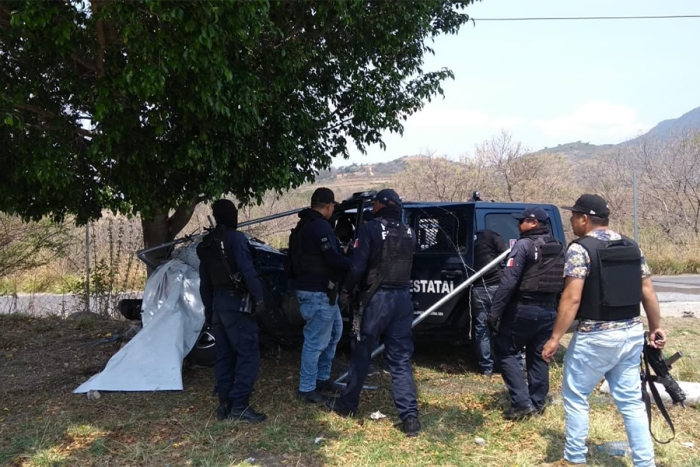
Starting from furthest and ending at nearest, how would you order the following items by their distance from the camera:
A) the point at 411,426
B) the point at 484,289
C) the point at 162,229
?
1. the point at 162,229
2. the point at 484,289
3. the point at 411,426

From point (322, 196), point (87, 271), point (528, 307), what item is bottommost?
point (528, 307)

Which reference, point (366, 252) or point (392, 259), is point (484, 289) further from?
point (366, 252)

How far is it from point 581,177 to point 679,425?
68.3 ft

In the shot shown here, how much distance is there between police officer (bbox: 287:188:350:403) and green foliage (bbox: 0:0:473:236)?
2.10ft

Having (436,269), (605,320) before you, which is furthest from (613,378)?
(436,269)

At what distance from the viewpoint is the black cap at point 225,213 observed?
4.87m

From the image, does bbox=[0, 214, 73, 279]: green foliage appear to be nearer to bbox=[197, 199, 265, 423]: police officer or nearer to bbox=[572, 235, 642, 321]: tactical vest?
bbox=[197, 199, 265, 423]: police officer

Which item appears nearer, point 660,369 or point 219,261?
point 660,369

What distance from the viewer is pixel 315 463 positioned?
4.00 m

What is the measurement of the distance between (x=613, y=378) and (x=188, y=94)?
11.8ft

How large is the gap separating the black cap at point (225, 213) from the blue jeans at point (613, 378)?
9.05 feet

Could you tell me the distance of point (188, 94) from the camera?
15.1ft

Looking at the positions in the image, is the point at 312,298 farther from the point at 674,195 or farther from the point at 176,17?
the point at 674,195

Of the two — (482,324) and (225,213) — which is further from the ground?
(225,213)
